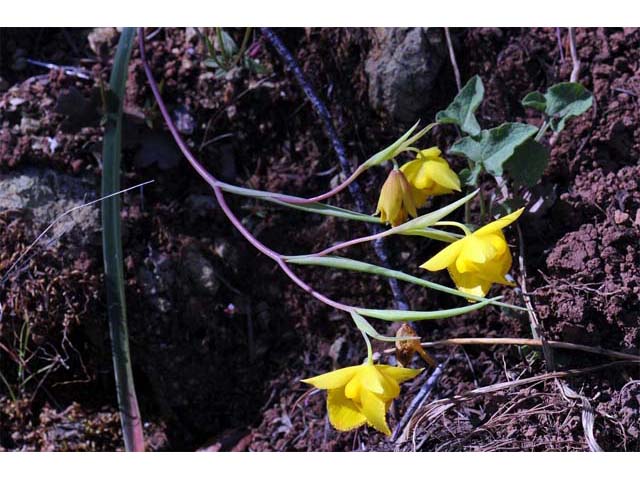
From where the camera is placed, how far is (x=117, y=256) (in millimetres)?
1523

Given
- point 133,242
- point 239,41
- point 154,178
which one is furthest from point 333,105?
point 133,242

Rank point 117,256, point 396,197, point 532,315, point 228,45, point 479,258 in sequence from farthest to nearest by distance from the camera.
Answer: point 228,45 → point 117,256 → point 532,315 → point 396,197 → point 479,258

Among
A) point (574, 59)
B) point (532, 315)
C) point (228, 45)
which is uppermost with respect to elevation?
point (228, 45)

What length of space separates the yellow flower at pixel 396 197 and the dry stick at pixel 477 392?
36cm

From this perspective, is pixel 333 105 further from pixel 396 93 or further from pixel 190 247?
pixel 190 247

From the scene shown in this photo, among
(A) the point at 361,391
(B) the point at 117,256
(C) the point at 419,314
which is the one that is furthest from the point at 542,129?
(B) the point at 117,256

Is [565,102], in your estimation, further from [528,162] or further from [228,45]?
[228,45]

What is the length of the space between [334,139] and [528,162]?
43cm

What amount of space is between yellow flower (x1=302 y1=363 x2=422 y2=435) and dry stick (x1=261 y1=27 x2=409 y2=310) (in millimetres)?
381

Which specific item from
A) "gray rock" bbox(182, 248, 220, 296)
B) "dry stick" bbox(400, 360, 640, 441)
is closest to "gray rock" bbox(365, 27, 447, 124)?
"gray rock" bbox(182, 248, 220, 296)

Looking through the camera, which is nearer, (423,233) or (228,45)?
(423,233)

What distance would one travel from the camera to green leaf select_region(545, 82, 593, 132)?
1.39 metres

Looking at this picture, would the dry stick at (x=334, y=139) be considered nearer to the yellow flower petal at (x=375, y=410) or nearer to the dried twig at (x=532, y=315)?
the dried twig at (x=532, y=315)

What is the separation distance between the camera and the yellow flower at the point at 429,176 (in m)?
1.29
